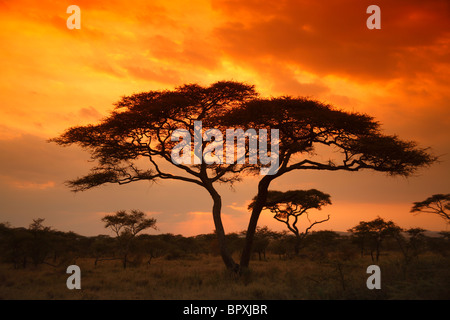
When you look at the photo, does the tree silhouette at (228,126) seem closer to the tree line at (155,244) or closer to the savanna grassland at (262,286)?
the savanna grassland at (262,286)

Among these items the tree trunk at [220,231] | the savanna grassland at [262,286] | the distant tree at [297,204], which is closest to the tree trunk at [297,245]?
the distant tree at [297,204]

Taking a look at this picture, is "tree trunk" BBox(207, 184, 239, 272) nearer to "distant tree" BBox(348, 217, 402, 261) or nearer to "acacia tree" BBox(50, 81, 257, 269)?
"acacia tree" BBox(50, 81, 257, 269)

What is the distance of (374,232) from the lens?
2895cm

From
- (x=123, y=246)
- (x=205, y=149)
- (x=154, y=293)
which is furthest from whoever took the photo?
(x=123, y=246)

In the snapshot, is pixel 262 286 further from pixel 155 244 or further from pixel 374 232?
pixel 374 232

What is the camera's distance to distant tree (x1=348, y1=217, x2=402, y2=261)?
91.5ft

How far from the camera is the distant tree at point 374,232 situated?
91.5ft

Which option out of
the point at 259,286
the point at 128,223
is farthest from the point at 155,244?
the point at 259,286

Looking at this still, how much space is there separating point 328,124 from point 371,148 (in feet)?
6.40

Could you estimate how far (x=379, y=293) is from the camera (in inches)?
350

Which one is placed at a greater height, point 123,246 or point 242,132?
point 242,132
